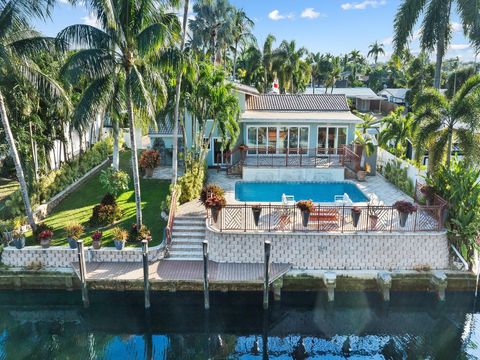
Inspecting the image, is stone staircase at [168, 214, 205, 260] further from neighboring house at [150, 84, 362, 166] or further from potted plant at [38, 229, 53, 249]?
neighboring house at [150, 84, 362, 166]

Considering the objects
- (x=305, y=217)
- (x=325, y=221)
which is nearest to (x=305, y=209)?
(x=305, y=217)

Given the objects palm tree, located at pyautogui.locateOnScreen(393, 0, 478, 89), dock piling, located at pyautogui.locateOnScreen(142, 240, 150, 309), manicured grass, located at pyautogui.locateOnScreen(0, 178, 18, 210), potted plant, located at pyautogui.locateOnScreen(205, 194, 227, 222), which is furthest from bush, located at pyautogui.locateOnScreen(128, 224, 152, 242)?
palm tree, located at pyautogui.locateOnScreen(393, 0, 478, 89)

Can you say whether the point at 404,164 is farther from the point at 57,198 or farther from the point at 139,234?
the point at 57,198

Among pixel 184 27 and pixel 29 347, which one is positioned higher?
pixel 184 27

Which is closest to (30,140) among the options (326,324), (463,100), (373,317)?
(326,324)

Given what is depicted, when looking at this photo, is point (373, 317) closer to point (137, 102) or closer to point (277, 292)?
point (277, 292)

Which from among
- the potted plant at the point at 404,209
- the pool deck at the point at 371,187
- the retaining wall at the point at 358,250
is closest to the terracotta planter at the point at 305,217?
the retaining wall at the point at 358,250
